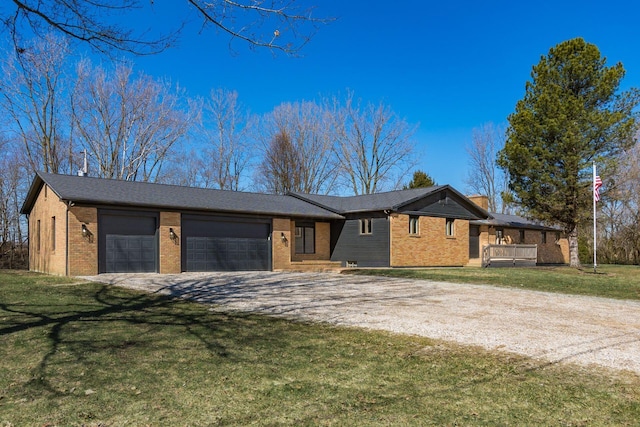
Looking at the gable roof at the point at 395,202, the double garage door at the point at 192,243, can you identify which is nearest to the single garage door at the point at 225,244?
the double garage door at the point at 192,243

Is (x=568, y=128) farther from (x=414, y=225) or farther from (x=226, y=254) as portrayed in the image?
(x=226, y=254)

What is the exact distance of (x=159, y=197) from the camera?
1945cm

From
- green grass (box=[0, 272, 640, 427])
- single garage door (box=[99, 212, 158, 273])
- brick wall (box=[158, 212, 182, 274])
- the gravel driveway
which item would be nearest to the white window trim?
the gravel driveway

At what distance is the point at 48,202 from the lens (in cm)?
1906

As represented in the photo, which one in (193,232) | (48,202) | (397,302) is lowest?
(397,302)

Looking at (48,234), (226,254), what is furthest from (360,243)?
(48,234)

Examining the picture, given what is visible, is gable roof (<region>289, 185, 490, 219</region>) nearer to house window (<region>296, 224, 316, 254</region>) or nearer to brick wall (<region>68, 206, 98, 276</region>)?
house window (<region>296, 224, 316, 254</region>)

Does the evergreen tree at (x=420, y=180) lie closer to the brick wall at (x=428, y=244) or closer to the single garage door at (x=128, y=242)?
the brick wall at (x=428, y=244)

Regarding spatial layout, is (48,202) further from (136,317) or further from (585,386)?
(585,386)

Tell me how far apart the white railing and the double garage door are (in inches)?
525

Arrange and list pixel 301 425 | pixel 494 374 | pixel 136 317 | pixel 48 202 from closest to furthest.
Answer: pixel 301 425
pixel 494 374
pixel 136 317
pixel 48 202

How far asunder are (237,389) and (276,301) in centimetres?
649

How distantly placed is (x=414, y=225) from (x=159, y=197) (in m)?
12.4

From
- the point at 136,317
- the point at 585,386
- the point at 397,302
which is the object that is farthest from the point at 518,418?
the point at 397,302
